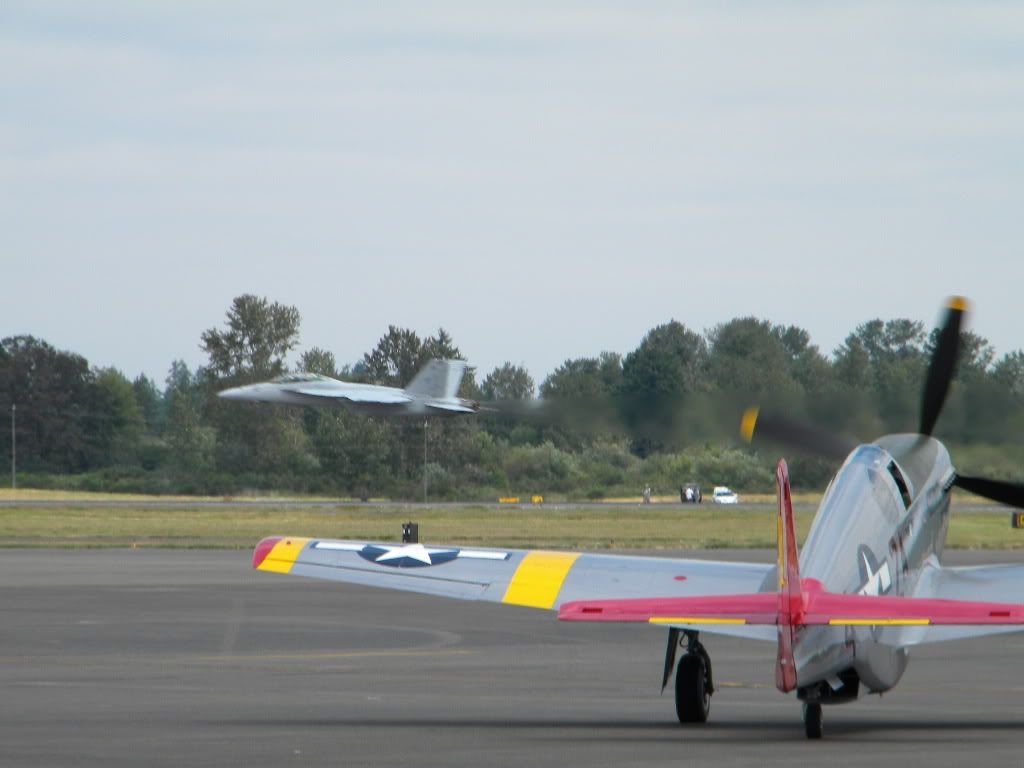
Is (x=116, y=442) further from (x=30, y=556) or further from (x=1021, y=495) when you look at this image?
(x=1021, y=495)

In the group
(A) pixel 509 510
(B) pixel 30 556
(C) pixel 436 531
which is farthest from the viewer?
(A) pixel 509 510

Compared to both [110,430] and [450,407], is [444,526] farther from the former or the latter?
[110,430]

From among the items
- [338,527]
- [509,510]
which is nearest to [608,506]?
[509,510]

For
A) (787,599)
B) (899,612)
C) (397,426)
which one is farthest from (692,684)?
(397,426)

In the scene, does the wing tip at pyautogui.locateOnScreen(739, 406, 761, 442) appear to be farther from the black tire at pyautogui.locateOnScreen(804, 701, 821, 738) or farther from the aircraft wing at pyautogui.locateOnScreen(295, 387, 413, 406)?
the aircraft wing at pyautogui.locateOnScreen(295, 387, 413, 406)

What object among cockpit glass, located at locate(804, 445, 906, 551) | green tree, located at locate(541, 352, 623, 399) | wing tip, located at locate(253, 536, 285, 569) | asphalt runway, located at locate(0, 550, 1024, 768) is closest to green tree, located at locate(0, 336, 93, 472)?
green tree, located at locate(541, 352, 623, 399)

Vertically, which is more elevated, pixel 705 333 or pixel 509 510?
pixel 705 333

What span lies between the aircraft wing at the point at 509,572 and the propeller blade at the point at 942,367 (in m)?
2.41

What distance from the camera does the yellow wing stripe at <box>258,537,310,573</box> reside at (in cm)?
1627

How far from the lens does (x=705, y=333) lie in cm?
15338

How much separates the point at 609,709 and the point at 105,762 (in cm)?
573

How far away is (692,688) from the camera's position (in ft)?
48.5

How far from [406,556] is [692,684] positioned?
119 inches

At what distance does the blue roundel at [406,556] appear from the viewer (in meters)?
16.0
